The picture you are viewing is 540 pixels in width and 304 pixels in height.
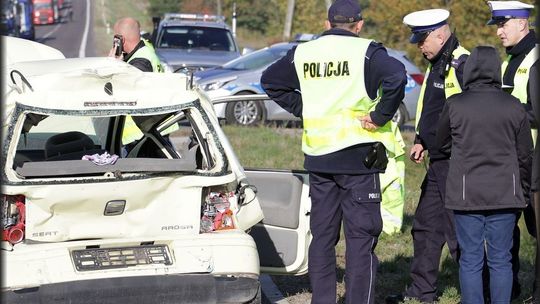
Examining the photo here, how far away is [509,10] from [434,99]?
745mm

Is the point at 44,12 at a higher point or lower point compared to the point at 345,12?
lower

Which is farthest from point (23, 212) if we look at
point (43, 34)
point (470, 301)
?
point (43, 34)

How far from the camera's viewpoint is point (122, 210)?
5203mm

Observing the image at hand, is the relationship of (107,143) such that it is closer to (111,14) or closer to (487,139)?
(487,139)

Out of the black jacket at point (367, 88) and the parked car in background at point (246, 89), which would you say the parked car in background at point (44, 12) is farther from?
the black jacket at point (367, 88)

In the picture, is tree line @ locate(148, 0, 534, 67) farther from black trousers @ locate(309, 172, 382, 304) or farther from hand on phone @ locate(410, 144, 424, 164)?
black trousers @ locate(309, 172, 382, 304)

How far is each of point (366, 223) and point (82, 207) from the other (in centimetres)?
164

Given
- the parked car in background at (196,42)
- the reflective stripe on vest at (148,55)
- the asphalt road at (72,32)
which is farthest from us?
the asphalt road at (72,32)

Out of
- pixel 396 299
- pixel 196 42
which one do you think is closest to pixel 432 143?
pixel 396 299

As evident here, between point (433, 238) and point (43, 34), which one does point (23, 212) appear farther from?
point (43, 34)

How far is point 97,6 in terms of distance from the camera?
79812 mm

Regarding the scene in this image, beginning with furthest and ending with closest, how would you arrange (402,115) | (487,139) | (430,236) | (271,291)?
1. (402,115)
2. (271,291)
3. (430,236)
4. (487,139)

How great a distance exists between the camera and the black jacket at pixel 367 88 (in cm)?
550

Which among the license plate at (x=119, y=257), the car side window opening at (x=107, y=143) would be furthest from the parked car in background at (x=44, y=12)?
the license plate at (x=119, y=257)
